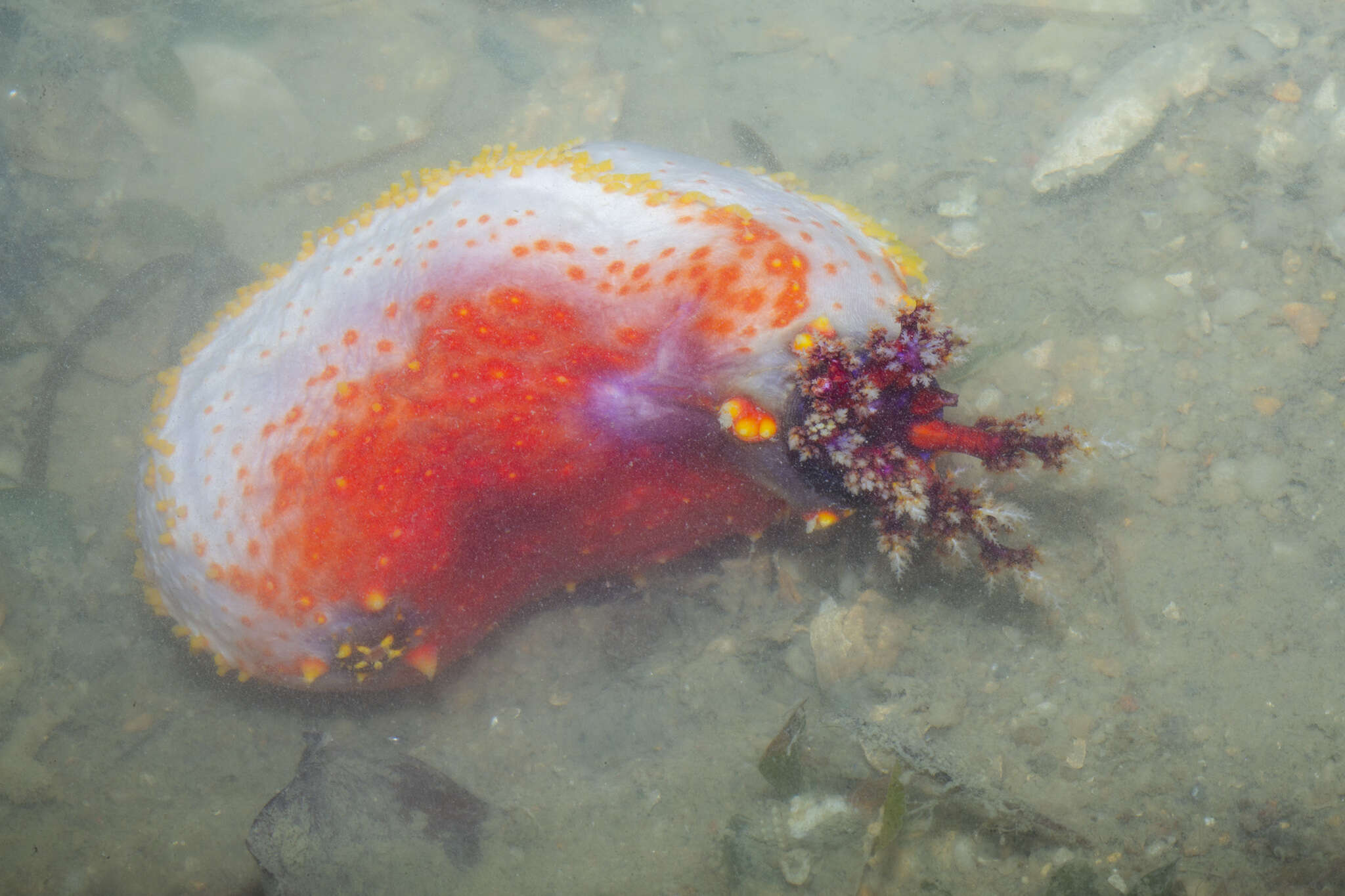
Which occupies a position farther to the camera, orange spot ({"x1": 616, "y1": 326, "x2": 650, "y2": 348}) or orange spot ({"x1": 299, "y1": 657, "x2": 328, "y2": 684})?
orange spot ({"x1": 299, "y1": 657, "x2": 328, "y2": 684})

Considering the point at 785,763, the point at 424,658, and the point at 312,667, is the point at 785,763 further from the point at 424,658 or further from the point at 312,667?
the point at 312,667

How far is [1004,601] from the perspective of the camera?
335cm

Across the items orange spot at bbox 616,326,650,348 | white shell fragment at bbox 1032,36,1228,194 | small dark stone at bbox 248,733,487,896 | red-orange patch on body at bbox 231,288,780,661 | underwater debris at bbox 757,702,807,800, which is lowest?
small dark stone at bbox 248,733,487,896

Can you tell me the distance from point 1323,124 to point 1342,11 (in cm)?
126

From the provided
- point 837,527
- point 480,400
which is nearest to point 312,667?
point 480,400

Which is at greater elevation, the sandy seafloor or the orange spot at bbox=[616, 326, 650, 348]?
the orange spot at bbox=[616, 326, 650, 348]

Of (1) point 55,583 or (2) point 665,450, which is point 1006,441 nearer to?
(2) point 665,450

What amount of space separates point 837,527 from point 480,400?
6.26 ft

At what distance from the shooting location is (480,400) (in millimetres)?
2791

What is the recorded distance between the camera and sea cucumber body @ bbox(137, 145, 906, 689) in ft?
8.83

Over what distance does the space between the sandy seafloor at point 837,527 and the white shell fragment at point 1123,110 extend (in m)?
0.04

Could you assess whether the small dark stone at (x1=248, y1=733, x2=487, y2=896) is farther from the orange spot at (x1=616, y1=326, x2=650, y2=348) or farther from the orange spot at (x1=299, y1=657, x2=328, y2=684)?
the orange spot at (x1=616, y1=326, x2=650, y2=348)

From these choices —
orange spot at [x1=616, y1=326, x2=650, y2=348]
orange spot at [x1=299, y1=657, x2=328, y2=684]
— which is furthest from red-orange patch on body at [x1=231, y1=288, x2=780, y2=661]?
orange spot at [x1=299, y1=657, x2=328, y2=684]

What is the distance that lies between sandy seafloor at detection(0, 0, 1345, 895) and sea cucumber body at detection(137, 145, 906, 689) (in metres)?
0.96
